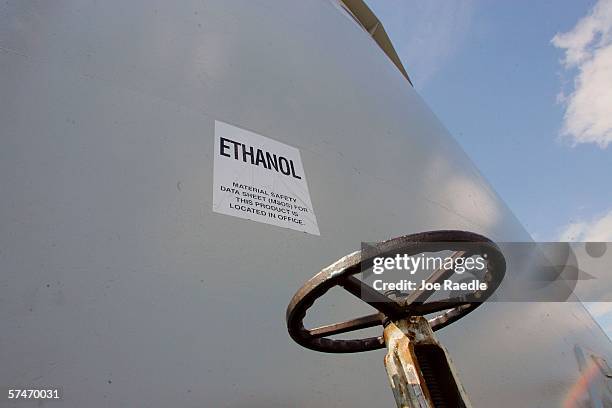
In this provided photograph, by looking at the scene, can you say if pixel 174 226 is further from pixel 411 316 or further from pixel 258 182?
pixel 411 316

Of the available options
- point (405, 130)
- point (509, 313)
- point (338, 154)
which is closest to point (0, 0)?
point (338, 154)

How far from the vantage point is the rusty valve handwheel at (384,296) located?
48cm

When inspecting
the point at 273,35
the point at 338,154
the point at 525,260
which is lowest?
the point at 525,260

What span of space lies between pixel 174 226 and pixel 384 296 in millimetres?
492

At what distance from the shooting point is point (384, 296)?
1.75ft

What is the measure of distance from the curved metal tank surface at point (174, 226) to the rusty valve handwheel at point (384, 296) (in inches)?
9.2

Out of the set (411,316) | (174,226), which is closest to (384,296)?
(411,316)

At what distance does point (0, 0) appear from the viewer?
0.91 m

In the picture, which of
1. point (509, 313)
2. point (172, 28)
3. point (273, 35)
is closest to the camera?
point (172, 28)

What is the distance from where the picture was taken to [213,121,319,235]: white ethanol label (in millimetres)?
918

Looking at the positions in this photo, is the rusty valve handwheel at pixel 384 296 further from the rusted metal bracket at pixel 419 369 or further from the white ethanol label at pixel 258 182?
the white ethanol label at pixel 258 182

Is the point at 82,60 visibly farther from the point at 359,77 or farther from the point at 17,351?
the point at 359,77

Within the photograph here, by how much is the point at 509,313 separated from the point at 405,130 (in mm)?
931

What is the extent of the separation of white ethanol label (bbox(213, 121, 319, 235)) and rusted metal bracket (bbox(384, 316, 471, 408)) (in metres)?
0.50
